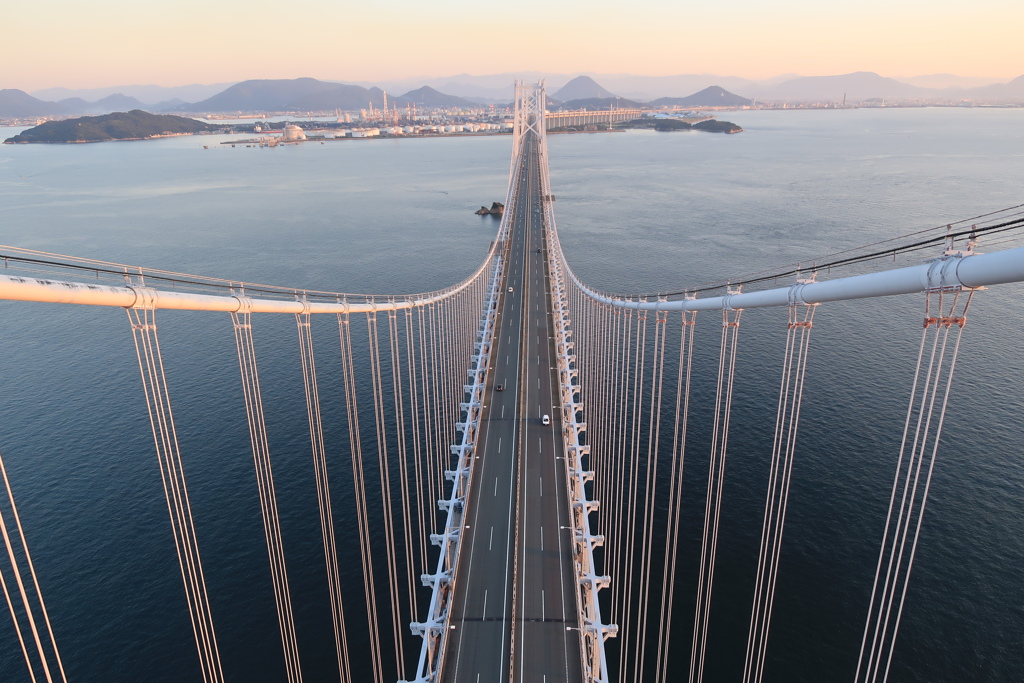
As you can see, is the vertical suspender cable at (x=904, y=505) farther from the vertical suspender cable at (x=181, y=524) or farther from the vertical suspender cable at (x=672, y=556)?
the vertical suspender cable at (x=181, y=524)

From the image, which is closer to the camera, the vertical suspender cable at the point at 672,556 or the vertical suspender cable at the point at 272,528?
the vertical suspender cable at the point at 272,528

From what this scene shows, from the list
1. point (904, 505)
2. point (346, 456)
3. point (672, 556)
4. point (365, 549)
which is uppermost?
point (904, 505)

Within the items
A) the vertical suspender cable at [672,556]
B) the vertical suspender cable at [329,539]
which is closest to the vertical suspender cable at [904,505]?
the vertical suspender cable at [672,556]

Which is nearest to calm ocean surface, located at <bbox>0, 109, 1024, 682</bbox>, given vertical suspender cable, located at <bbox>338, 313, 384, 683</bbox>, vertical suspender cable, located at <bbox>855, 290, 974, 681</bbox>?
vertical suspender cable, located at <bbox>855, 290, 974, 681</bbox>

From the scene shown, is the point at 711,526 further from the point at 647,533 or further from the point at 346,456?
the point at 346,456

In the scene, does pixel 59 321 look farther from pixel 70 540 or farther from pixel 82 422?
pixel 70 540

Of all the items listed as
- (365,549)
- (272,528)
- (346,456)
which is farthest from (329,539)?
(346,456)

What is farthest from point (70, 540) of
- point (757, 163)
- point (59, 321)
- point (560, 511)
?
point (757, 163)
